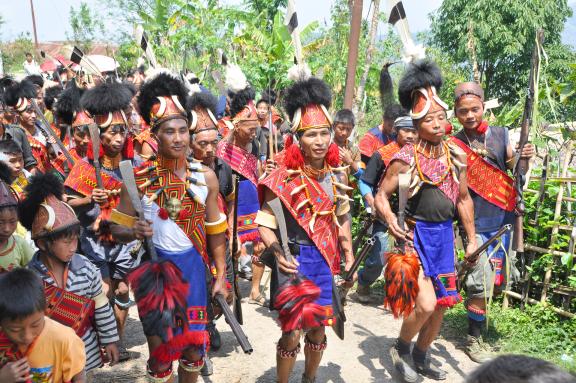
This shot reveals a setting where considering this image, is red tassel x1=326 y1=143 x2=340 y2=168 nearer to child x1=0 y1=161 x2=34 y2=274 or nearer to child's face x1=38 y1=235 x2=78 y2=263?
child's face x1=38 y1=235 x2=78 y2=263

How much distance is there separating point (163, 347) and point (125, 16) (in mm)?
33439

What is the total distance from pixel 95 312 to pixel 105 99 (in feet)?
6.89

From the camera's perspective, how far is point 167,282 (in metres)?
3.62

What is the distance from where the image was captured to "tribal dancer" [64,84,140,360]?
194 inches

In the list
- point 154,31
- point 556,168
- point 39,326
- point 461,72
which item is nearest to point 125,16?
point 154,31

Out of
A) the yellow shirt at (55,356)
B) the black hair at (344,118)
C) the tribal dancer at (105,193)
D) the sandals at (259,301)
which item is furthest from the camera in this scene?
the black hair at (344,118)

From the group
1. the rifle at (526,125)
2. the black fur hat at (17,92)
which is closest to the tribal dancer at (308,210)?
the rifle at (526,125)

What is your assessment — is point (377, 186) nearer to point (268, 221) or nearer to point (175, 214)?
point (268, 221)

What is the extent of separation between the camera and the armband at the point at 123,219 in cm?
385

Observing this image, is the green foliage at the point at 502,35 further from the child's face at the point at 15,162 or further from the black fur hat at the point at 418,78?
the child's face at the point at 15,162

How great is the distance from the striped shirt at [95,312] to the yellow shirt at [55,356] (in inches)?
21.8

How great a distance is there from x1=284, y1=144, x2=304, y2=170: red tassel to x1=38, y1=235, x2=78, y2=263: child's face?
162 cm

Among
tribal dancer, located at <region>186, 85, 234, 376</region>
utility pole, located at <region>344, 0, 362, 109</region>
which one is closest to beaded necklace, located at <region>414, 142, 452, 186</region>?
tribal dancer, located at <region>186, 85, 234, 376</region>

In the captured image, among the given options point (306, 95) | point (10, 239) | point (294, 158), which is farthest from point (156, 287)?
point (306, 95)
